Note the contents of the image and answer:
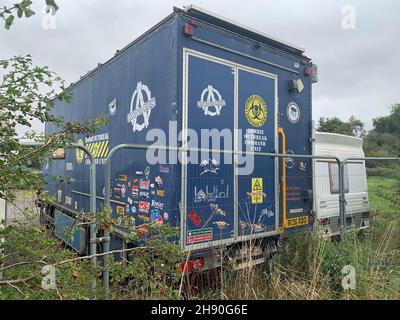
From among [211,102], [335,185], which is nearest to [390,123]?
[335,185]

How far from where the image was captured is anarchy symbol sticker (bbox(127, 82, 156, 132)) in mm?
4160

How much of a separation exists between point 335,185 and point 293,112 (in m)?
1.78

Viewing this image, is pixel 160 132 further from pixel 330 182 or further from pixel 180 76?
pixel 330 182

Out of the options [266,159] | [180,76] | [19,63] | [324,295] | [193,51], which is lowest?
[324,295]

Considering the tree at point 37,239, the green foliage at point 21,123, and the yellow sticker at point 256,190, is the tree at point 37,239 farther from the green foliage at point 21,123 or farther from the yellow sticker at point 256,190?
the yellow sticker at point 256,190

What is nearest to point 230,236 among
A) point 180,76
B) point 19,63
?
point 180,76

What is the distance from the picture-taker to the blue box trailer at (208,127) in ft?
12.4

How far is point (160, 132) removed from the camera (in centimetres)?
391

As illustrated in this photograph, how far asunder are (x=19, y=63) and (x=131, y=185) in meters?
2.44

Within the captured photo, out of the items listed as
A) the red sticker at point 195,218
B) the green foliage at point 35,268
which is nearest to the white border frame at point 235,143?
the red sticker at point 195,218

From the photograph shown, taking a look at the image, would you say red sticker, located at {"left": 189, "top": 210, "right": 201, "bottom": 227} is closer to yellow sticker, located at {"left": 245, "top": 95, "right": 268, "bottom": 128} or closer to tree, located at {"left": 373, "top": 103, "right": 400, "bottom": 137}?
yellow sticker, located at {"left": 245, "top": 95, "right": 268, "bottom": 128}

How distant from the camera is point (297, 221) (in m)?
5.13

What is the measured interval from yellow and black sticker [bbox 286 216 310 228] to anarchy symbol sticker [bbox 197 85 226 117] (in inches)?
79.7

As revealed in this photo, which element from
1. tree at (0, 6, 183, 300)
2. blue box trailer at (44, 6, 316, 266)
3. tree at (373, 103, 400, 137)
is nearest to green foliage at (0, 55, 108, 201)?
tree at (0, 6, 183, 300)
